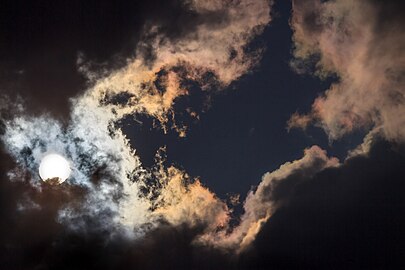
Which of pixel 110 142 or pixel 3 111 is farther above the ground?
pixel 3 111

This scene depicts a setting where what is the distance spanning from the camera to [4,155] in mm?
24516

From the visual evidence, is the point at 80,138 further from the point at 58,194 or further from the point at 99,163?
the point at 58,194

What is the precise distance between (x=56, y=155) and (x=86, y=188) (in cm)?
347

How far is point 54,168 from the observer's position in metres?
21.9

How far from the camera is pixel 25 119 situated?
24.2m

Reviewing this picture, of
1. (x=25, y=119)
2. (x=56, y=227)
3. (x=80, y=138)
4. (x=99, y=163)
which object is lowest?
(x=56, y=227)

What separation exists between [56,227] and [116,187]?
555 cm

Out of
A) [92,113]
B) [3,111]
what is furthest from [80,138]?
[3,111]

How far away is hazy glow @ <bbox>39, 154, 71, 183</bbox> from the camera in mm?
21672

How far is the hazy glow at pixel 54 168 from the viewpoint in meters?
21.7

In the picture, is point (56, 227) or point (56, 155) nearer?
point (56, 155)

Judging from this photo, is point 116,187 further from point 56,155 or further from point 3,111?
point 3,111

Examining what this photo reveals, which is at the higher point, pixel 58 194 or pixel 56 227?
pixel 58 194

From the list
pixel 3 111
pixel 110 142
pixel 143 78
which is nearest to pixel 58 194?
pixel 110 142
